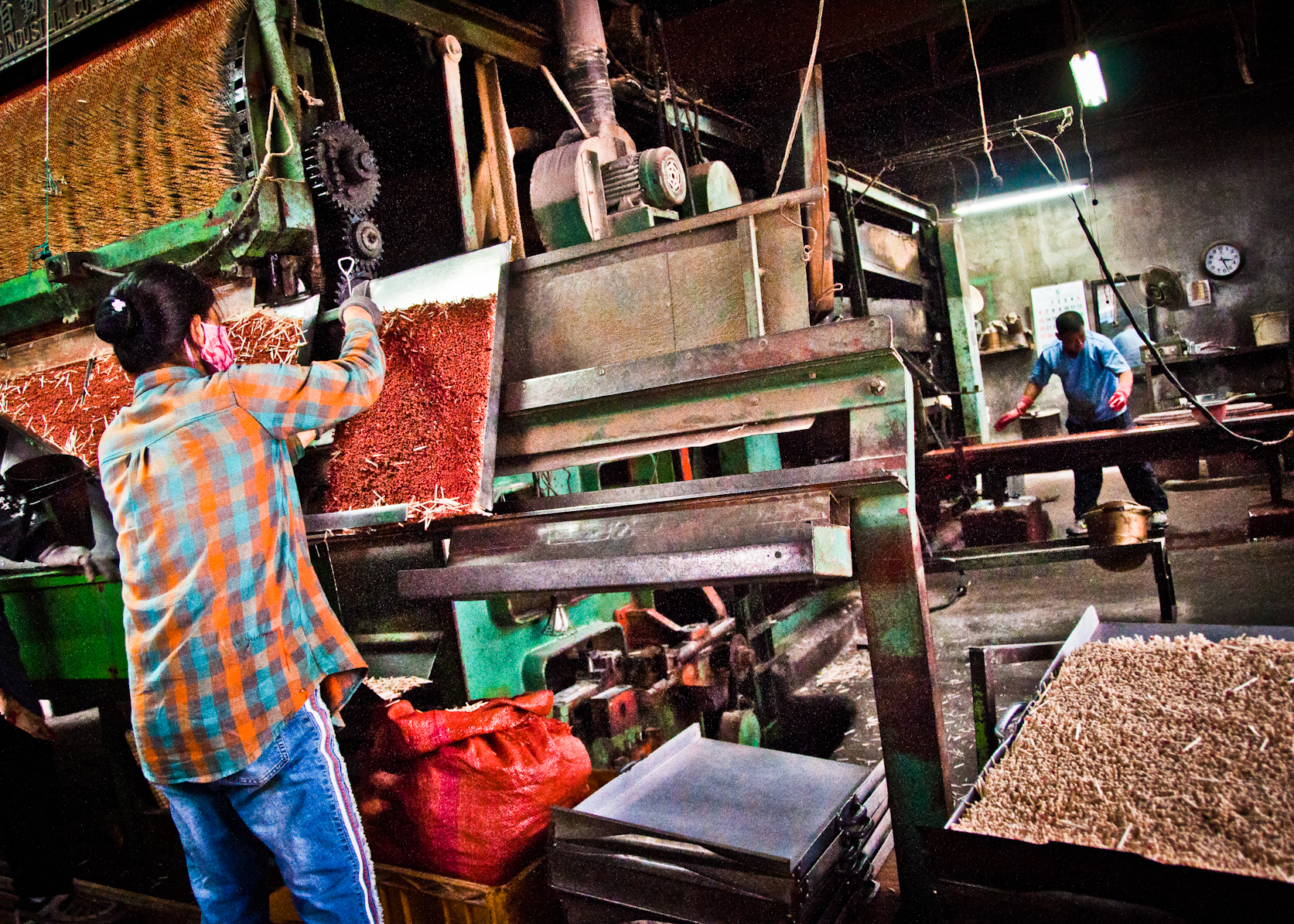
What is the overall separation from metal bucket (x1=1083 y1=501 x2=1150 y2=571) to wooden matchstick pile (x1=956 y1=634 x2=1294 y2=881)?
3.03 metres

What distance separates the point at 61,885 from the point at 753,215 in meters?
3.89

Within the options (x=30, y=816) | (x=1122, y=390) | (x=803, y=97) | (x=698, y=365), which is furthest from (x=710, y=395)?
(x=1122, y=390)

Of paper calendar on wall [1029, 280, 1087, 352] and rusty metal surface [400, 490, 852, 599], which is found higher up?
paper calendar on wall [1029, 280, 1087, 352]

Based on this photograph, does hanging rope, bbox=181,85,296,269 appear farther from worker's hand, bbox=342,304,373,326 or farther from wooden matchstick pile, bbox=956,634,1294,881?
wooden matchstick pile, bbox=956,634,1294,881

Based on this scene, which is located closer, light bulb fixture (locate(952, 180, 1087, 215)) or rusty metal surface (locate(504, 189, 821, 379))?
rusty metal surface (locate(504, 189, 821, 379))

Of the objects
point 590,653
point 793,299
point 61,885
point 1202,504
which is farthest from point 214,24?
point 1202,504

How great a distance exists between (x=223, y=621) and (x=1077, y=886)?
1881 millimetres

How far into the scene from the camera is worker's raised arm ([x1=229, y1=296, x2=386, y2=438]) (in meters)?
2.13

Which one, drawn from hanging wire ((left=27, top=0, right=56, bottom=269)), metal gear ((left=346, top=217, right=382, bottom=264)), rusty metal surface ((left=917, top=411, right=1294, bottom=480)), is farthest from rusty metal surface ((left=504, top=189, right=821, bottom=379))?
rusty metal surface ((left=917, top=411, right=1294, bottom=480))

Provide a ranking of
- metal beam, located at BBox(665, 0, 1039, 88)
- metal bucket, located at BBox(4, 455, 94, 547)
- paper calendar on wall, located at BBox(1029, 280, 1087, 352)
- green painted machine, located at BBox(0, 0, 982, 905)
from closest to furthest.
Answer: green painted machine, located at BBox(0, 0, 982, 905)
metal bucket, located at BBox(4, 455, 94, 547)
metal beam, located at BBox(665, 0, 1039, 88)
paper calendar on wall, located at BBox(1029, 280, 1087, 352)

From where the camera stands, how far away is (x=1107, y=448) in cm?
462

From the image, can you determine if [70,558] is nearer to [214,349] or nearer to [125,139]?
[214,349]

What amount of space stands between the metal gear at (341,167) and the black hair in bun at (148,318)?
97 centimetres

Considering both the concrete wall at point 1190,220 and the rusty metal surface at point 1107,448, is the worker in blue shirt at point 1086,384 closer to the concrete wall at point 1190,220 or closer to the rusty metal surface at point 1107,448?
the rusty metal surface at point 1107,448
